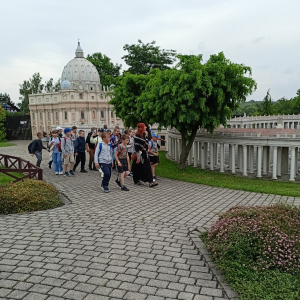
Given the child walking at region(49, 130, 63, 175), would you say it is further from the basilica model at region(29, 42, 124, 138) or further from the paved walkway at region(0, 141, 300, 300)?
the basilica model at region(29, 42, 124, 138)

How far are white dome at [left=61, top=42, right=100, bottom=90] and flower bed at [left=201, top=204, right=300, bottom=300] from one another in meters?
82.6

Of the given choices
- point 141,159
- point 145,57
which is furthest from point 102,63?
point 141,159

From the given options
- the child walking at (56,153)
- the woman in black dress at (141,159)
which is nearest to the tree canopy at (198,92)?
the woman in black dress at (141,159)

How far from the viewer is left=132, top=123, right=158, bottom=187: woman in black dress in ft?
42.9

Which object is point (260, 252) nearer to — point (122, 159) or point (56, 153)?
point (122, 159)

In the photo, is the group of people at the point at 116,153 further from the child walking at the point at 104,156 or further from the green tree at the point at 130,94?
the green tree at the point at 130,94

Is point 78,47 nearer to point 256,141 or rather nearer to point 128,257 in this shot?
point 256,141

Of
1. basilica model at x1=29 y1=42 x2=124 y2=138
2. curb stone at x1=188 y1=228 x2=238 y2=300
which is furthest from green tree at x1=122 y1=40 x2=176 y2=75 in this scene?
curb stone at x1=188 y1=228 x2=238 y2=300

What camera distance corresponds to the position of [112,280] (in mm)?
5336

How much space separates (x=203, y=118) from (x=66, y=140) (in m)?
8.20

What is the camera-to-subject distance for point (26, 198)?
9.83 meters

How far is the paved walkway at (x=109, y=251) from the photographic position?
16.7 feet

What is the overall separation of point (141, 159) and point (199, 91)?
735cm

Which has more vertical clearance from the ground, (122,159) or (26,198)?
(122,159)
